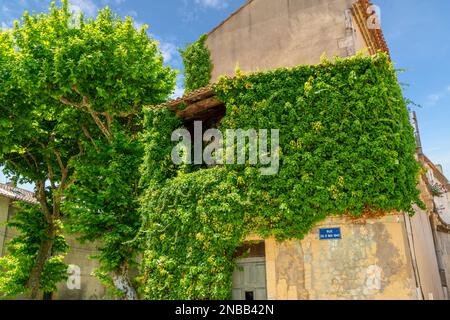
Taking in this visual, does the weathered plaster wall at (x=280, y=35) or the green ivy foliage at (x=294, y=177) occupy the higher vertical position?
the weathered plaster wall at (x=280, y=35)

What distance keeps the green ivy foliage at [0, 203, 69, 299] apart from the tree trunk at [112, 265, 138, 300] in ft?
13.8

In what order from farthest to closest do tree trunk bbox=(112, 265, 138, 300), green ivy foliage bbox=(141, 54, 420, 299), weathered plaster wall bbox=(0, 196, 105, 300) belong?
weathered plaster wall bbox=(0, 196, 105, 300) < tree trunk bbox=(112, 265, 138, 300) < green ivy foliage bbox=(141, 54, 420, 299)

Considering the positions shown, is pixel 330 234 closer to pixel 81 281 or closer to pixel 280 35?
pixel 280 35

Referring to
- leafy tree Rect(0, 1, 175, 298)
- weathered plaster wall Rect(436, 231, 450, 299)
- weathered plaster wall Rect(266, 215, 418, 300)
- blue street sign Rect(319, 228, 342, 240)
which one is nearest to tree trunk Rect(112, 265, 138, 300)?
leafy tree Rect(0, 1, 175, 298)

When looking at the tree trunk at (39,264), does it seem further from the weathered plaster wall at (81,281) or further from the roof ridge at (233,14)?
the roof ridge at (233,14)

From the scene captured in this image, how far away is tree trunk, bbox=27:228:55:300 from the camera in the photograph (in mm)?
15516

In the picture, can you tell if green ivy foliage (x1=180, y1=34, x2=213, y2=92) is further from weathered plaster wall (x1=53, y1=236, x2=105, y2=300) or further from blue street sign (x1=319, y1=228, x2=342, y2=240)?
weathered plaster wall (x1=53, y1=236, x2=105, y2=300)

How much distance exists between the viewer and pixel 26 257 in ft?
50.8

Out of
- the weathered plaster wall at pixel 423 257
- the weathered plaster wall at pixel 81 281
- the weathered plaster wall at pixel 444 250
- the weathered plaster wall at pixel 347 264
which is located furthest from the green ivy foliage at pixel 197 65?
the weathered plaster wall at pixel 444 250

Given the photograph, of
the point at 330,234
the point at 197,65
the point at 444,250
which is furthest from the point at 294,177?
the point at 444,250

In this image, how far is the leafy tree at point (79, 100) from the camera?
12.7 m

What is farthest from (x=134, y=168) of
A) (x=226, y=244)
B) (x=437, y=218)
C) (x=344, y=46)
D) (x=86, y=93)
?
(x=437, y=218)

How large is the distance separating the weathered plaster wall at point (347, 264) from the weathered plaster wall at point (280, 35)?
229 inches

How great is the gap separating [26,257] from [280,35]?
12207 mm
